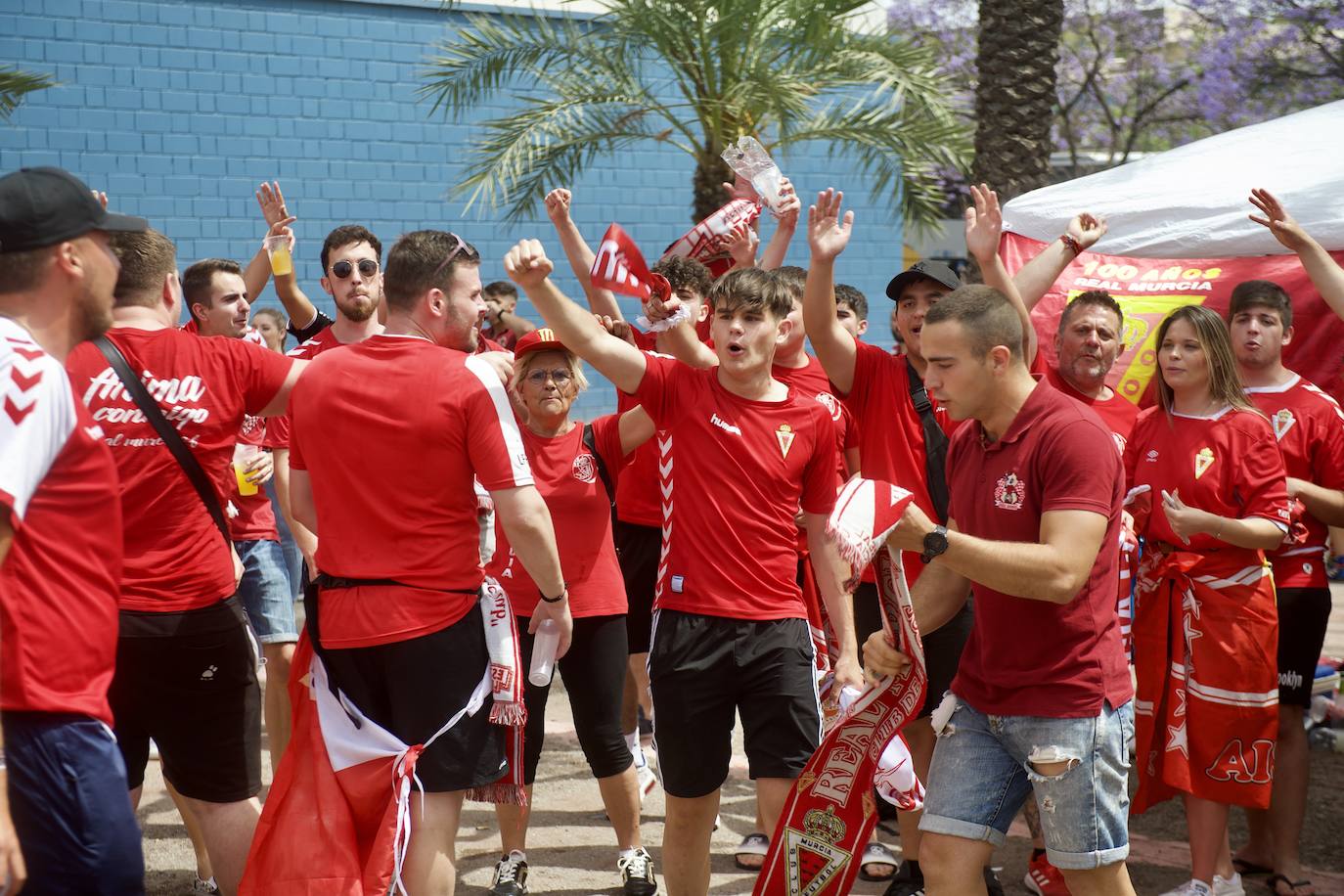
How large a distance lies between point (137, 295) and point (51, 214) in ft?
5.04

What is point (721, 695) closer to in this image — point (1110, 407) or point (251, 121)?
point (1110, 407)

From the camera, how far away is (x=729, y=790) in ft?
21.2

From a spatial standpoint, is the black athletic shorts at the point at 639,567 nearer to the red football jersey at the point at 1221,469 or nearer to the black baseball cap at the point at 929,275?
the black baseball cap at the point at 929,275

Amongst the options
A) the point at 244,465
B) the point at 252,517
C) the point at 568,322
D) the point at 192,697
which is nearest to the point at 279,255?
the point at 244,465

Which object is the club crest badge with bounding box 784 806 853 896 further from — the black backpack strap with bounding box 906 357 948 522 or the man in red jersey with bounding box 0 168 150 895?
the man in red jersey with bounding box 0 168 150 895

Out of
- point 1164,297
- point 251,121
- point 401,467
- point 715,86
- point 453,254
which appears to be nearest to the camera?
point 401,467

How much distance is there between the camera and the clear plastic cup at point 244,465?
237 inches

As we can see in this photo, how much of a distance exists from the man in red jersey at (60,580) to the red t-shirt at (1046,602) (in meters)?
2.25

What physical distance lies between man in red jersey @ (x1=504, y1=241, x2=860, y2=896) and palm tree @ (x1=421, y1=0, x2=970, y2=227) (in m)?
7.36

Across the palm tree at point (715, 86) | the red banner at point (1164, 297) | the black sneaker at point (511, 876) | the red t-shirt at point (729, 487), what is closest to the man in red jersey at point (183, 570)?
the black sneaker at point (511, 876)

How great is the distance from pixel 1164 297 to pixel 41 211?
5614mm

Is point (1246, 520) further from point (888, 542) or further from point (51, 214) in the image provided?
point (51, 214)

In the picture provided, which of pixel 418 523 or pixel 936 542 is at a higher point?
pixel 936 542

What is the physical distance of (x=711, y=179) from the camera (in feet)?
39.9
